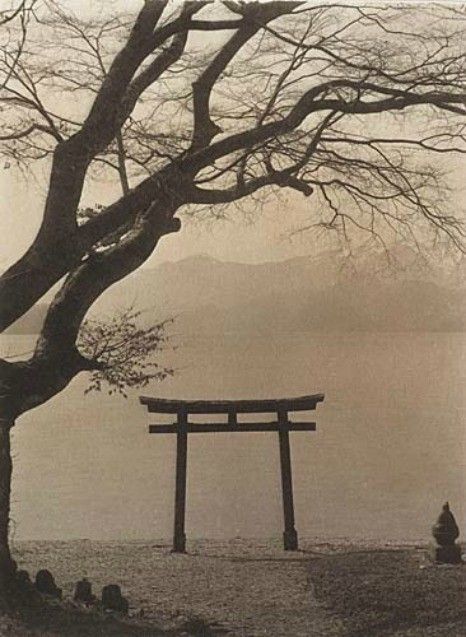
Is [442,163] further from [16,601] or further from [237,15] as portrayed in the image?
[16,601]

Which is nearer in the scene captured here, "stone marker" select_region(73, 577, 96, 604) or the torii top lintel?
"stone marker" select_region(73, 577, 96, 604)

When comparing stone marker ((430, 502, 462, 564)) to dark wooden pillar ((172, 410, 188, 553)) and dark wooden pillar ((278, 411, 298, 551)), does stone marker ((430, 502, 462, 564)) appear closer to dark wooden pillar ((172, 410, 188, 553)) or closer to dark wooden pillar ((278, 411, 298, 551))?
dark wooden pillar ((278, 411, 298, 551))

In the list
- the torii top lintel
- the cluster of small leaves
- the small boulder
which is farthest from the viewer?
the torii top lintel

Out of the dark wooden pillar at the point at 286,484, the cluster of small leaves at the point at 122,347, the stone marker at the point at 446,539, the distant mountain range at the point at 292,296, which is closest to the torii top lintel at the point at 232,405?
the dark wooden pillar at the point at 286,484

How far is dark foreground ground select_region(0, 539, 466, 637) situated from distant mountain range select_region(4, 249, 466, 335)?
1.19 metres

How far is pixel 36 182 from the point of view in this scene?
401 centimetres

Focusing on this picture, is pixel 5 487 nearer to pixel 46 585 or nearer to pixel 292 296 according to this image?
pixel 46 585

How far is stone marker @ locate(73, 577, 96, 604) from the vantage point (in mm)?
3889

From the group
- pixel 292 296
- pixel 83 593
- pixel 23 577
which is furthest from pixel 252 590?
pixel 292 296

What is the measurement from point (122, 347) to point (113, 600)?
3.89 ft

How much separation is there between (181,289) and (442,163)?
1.53m

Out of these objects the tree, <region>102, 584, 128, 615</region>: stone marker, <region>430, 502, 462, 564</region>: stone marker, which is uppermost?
the tree

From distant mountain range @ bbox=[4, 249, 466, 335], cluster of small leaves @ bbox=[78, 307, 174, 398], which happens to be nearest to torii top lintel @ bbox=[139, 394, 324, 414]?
cluster of small leaves @ bbox=[78, 307, 174, 398]

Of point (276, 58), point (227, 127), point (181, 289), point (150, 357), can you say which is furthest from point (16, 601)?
point (276, 58)
